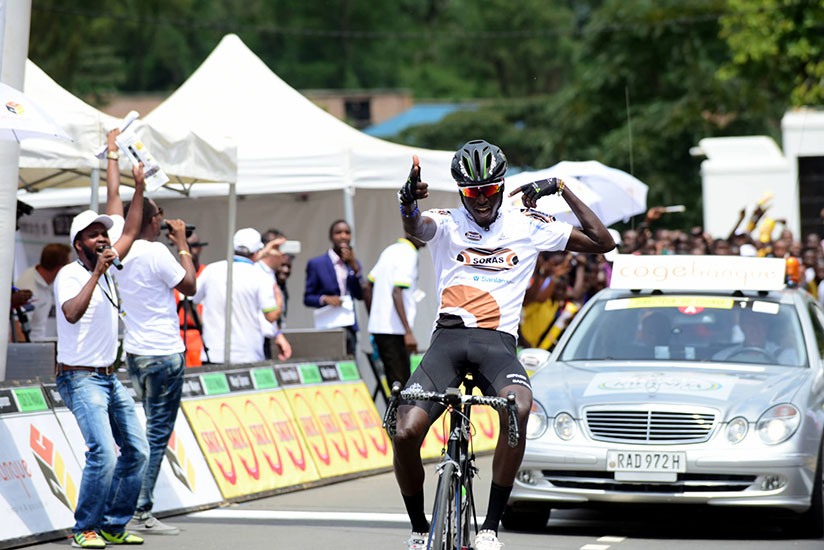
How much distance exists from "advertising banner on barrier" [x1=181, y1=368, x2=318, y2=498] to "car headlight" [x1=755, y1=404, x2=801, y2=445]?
423 cm

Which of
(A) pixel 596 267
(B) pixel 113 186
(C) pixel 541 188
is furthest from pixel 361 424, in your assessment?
(C) pixel 541 188

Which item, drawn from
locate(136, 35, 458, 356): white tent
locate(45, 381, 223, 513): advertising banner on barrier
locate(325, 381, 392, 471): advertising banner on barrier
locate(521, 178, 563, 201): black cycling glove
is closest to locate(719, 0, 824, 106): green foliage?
locate(136, 35, 458, 356): white tent

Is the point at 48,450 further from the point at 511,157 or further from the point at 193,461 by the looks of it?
the point at 511,157

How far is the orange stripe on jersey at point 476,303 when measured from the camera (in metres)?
6.70

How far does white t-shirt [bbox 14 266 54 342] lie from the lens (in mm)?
13266

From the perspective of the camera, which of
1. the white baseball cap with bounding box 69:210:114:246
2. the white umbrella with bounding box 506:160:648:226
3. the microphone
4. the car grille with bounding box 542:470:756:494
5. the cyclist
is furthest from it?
the white umbrella with bounding box 506:160:648:226

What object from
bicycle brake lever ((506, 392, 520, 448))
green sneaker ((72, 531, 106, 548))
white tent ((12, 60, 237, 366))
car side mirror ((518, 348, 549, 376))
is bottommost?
green sneaker ((72, 531, 106, 548))

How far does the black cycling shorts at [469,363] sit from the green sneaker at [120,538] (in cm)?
308

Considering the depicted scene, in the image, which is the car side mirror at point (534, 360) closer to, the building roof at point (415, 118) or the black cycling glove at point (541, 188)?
the black cycling glove at point (541, 188)

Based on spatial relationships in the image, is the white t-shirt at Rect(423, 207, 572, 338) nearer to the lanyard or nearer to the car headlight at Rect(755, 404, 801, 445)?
the lanyard

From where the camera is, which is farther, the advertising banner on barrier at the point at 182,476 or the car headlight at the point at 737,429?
the advertising banner on barrier at the point at 182,476

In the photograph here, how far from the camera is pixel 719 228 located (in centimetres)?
3231

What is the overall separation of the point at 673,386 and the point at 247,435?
3.75 metres

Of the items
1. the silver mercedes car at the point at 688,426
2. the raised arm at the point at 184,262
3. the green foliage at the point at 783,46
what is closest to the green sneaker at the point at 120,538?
the raised arm at the point at 184,262
